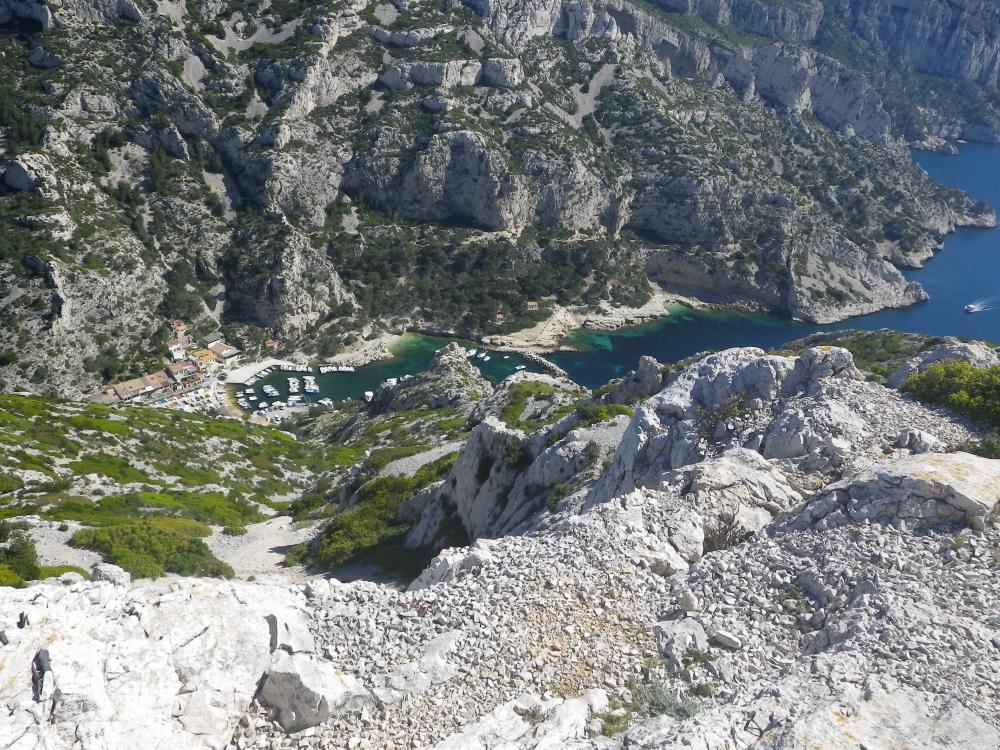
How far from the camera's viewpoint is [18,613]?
37.7 feet

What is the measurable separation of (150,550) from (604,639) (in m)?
23.8

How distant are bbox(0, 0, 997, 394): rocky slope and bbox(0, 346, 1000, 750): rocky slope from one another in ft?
283

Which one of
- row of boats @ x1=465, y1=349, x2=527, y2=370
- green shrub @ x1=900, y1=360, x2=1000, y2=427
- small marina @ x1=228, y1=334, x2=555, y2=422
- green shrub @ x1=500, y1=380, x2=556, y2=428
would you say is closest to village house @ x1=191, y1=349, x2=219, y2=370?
small marina @ x1=228, y1=334, x2=555, y2=422

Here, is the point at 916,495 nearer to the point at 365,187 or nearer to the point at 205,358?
the point at 205,358

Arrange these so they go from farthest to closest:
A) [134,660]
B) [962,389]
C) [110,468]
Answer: [110,468]
[962,389]
[134,660]

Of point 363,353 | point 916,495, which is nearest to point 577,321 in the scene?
point 363,353

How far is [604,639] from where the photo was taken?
13328 mm

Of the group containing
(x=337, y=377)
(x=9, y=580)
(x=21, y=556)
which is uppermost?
(x=9, y=580)

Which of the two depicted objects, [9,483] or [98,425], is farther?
[98,425]

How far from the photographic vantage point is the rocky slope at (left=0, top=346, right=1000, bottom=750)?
1080cm

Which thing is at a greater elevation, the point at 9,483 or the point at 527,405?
the point at 527,405

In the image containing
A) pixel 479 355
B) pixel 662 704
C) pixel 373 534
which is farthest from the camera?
pixel 479 355

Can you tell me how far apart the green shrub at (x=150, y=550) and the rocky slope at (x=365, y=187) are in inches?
2543

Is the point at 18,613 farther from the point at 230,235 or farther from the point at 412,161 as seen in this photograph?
the point at 412,161
